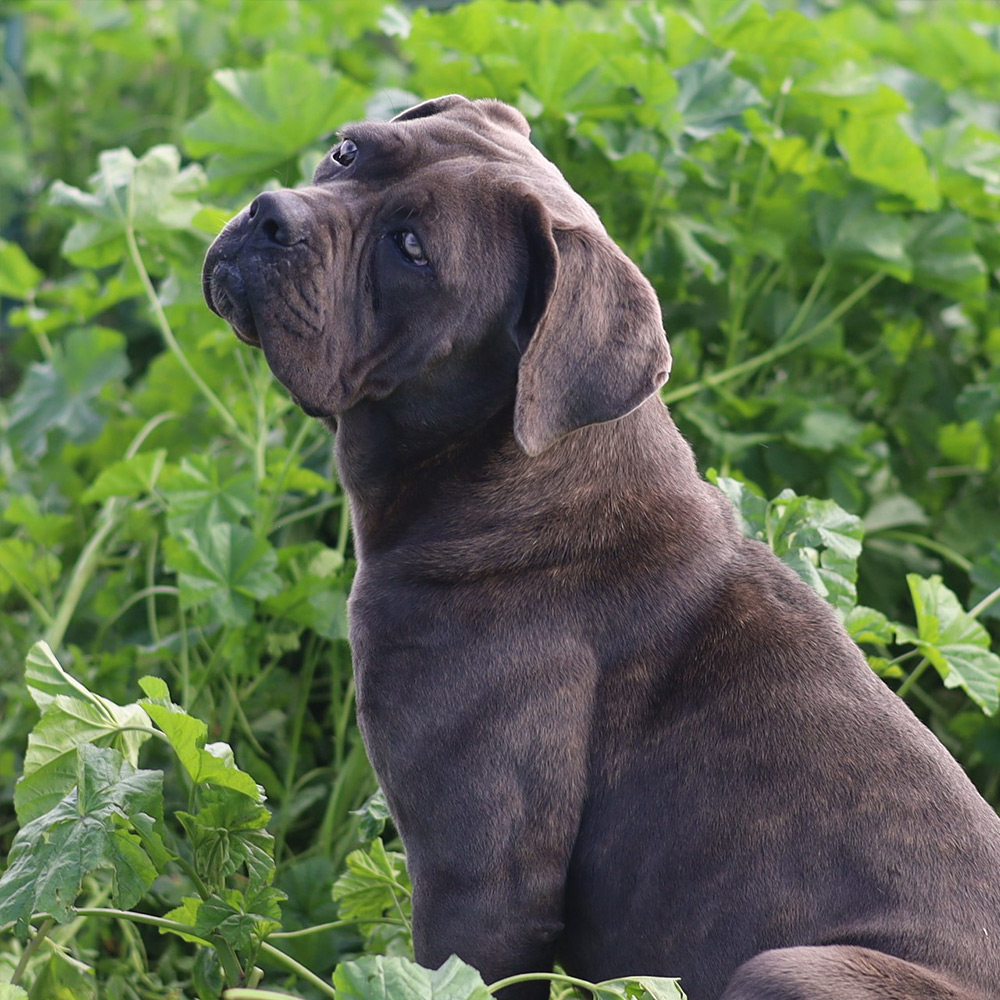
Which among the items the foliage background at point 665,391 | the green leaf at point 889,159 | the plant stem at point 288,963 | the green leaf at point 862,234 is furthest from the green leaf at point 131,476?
the green leaf at point 889,159

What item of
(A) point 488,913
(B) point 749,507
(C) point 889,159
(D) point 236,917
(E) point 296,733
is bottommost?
(E) point 296,733

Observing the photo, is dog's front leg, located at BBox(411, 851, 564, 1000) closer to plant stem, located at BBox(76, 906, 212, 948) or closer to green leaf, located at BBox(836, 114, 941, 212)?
plant stem, located at BBox(76, 906, 212, 948)

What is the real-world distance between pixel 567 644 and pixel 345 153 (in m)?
1.05

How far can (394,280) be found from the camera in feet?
8.59

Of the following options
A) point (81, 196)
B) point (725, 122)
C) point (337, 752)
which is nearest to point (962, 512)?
point (725, 122)

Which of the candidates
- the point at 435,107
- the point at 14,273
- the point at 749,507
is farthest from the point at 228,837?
the point at 14,273

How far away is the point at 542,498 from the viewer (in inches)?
104

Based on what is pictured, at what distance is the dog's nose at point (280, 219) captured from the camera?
2586mm

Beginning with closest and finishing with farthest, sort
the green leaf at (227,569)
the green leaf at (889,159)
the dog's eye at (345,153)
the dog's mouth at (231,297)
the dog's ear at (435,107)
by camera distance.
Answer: the dog's mouth at (231,297)
the dog's eye at (345,153)
the dog's ear at (435,107)
the green leaf at (227,569)
the green leaf at (889,159)

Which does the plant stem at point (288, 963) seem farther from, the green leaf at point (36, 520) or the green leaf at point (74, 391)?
the green leaf at point (74, 391)

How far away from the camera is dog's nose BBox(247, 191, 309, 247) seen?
8.48 feet

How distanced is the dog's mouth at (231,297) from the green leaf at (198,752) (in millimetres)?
714

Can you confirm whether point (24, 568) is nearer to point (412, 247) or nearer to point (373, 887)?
point (373, 887)

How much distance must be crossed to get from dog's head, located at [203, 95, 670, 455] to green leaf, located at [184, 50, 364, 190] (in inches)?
52.4
